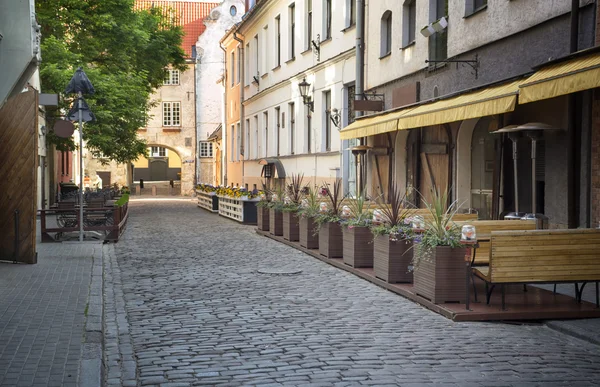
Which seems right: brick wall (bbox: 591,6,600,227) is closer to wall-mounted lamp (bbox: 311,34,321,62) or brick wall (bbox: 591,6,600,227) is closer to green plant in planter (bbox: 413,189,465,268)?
green plant in planter (bbox: 413,189,465,268)

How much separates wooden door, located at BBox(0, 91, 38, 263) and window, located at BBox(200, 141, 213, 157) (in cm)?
4699

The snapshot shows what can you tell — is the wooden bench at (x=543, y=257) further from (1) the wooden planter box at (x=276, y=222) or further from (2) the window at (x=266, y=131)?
(2) the window at (x=266, y=131)

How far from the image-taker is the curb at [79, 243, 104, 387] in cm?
577

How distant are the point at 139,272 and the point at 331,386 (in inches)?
298

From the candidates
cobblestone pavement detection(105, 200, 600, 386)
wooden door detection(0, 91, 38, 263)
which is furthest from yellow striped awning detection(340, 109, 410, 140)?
wooden door detection(0, 91, 38, 263)

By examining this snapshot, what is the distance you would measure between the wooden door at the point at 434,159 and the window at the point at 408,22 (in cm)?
241

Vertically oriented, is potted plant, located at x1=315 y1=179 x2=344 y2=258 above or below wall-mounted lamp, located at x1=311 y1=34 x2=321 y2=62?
below

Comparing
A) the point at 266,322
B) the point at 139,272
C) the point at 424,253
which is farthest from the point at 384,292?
the point at 139,272

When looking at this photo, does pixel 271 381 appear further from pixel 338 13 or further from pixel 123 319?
pixel 338 13

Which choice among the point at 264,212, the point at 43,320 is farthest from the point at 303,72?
the point at 43,320

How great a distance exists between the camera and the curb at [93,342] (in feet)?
18.9

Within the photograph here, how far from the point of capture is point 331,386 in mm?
5754

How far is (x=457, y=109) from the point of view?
13250 millimetres

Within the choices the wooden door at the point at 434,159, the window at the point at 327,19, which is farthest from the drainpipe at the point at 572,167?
the window at the point at 327,19
